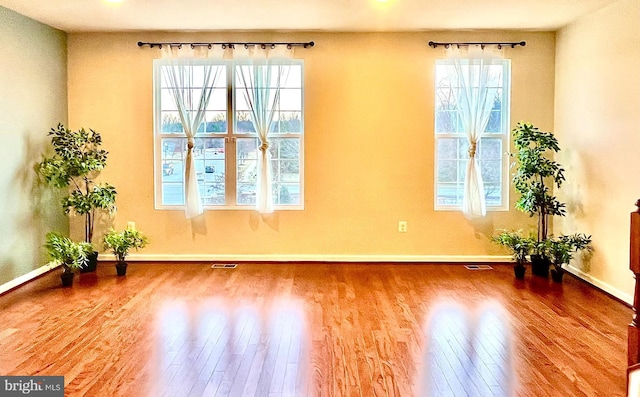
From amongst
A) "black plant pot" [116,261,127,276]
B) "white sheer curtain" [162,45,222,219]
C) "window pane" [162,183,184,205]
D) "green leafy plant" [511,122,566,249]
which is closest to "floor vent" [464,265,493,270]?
"green leafy plant" [511,122,566,249]

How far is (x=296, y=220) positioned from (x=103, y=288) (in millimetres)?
2006

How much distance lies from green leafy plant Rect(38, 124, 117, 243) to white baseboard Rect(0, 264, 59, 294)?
45cm

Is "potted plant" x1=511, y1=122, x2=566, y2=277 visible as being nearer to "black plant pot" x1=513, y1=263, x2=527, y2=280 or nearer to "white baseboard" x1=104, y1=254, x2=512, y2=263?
"black plant pot" x1=513, y1=263, x2=527, y2=280

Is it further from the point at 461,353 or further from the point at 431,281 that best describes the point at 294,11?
the point at 461,353

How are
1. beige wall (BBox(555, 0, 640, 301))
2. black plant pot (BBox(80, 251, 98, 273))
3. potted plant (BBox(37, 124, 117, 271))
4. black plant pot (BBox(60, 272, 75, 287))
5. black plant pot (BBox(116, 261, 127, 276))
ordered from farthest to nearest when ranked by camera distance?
black plant pot (BBox(80, 251, 98, 273)), black plant pot (BBox(116, 261, 127, 276)), potted plant (BBox(37, 124, 117, 271)), black plant pot (BBox(60, 272, 75, 287)), beige wall (BBox(555, 0, 640, 301))

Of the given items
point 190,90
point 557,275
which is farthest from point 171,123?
point 557,275

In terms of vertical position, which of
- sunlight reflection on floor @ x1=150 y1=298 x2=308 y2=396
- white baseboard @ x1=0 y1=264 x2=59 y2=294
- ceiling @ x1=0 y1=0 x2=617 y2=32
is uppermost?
ceiling @ x1=0 y1=0 x2=617 y2=32

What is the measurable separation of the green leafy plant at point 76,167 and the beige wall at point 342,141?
1.37ft

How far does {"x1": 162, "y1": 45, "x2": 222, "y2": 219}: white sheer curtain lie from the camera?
17.4ft

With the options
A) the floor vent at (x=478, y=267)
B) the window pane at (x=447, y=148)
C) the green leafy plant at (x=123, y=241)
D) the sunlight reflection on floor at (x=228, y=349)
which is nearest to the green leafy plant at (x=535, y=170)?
the floor vent at (x=478, y=267)

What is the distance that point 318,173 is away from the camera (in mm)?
5410

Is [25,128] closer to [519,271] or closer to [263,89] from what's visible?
[263,89]

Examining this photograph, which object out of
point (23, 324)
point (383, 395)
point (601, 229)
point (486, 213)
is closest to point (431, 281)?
point (486, 213)

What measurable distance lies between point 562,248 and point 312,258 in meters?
2.44
